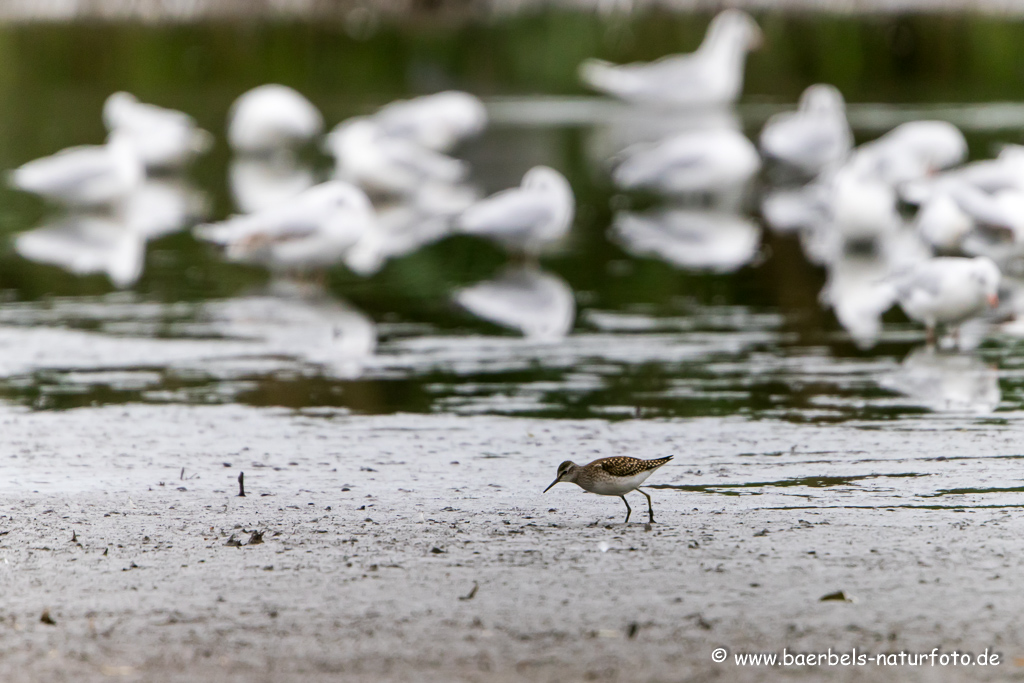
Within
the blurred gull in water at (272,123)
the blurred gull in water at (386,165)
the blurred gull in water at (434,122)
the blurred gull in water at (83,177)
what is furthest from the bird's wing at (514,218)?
the blurred gull in water at (272,123)

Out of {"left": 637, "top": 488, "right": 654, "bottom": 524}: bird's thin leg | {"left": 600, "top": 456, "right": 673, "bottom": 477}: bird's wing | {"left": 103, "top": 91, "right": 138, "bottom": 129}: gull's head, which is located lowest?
{"left": 637, "top": 488, "right": 654, "bottom": 524}: bird's thin leg

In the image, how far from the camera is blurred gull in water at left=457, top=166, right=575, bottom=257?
13148 mm

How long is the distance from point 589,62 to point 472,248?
774 inches

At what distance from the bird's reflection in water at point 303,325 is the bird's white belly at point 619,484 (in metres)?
3.30

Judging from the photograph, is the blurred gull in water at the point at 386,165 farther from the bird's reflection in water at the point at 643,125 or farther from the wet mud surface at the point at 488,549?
the wet mud surface at the point at 488,549

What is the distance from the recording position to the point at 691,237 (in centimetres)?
1506

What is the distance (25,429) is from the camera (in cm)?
813

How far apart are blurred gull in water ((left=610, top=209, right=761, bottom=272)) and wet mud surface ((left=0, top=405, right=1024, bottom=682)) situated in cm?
579

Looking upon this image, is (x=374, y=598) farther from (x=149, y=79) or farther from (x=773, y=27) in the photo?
(x=773, y=27)

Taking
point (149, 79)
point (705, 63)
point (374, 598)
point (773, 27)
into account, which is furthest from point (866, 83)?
point (374, 598)

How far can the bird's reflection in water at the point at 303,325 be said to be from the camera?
10000mm

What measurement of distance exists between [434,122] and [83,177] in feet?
17.9

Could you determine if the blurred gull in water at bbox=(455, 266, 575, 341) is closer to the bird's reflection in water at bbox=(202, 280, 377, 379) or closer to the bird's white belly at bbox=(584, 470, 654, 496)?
the bird's reflection in water at bbox=(202, 280, 377, 379)

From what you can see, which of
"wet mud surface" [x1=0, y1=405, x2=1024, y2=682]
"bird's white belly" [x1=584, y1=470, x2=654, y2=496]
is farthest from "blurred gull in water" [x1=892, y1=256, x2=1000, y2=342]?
"bird's white belly" [x1=584, y1=470, x2=654, y2=496]
